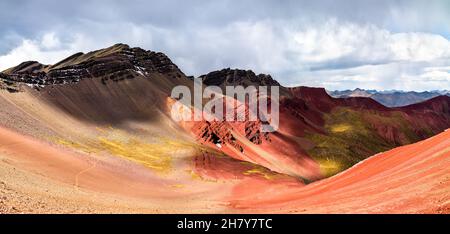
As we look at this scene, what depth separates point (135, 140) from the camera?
9994 cm

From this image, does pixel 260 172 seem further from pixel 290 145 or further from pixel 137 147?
pixel 290 145

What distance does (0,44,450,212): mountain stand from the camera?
58094 mm

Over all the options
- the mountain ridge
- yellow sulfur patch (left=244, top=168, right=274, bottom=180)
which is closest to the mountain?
yellow sulfur patch (left=244, top=168, right=274, bottom=180)

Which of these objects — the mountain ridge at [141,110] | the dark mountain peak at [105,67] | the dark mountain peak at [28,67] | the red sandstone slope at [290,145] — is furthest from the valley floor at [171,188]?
the dark mountain peak at [28,67]

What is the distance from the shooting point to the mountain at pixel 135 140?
191 feet

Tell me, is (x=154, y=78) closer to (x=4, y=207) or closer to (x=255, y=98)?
(x=255, y=98)

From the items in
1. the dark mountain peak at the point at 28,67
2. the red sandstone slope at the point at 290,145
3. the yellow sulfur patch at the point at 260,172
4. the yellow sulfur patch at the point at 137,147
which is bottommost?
the yellow sulfur patch at the point at 260,172

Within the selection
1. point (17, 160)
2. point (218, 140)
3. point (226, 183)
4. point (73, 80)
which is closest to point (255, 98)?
point (218, 140)

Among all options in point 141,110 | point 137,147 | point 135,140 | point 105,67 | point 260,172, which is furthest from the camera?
point 105,67

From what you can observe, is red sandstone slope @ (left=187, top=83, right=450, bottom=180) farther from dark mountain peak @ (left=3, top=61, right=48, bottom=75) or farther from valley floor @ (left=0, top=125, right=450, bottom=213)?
dark mountain peak @ (left=3, top=61, right=48, bottom=75)

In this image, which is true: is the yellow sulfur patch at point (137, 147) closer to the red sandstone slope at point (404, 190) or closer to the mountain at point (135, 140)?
the mountain at point (135, 140)

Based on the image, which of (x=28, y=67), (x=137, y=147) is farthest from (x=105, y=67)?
(x=28, y=67)

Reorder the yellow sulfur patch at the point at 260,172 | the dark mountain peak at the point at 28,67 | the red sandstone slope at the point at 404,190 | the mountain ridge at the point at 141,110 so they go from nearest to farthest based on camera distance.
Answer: the red sandstone slope at the point at 404,190 → the yellow sulfur patch at the point at 260,172 → the mountain ridge at the point at 141,110 → the dark mountain peak at the point at 28,67

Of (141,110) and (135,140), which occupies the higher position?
(141,110)
